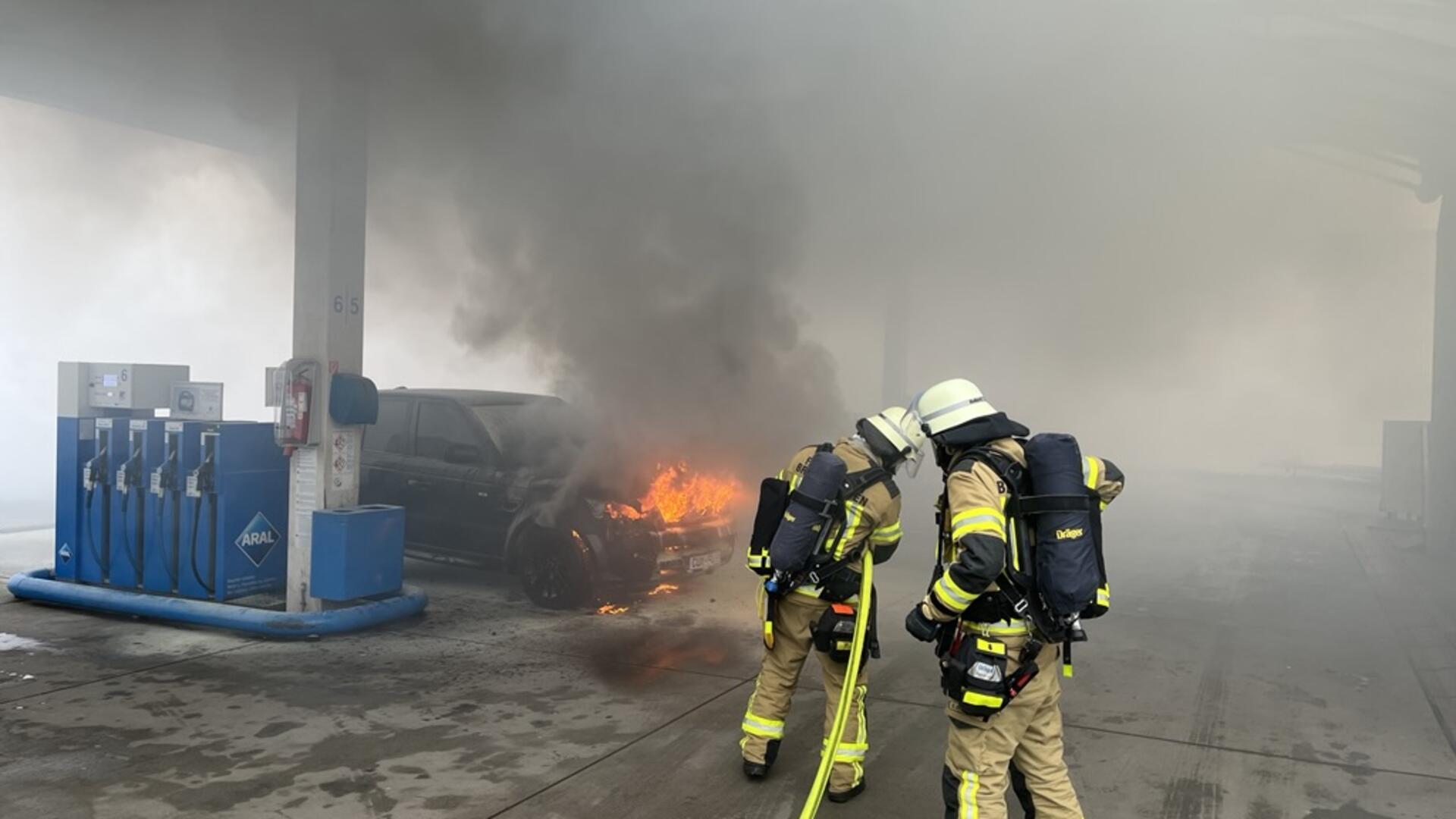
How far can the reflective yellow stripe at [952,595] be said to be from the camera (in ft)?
9.81

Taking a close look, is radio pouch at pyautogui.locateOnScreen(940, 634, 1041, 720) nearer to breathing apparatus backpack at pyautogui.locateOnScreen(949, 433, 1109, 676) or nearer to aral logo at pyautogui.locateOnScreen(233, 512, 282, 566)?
breathing apparatus backpack at pyautogui.locateOnScreen(949, 433, 1109, 676)

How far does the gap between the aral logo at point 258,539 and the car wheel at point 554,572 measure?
1846mm

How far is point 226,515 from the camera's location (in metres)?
6.91

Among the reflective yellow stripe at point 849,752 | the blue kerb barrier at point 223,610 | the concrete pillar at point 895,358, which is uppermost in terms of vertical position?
the concrete pillar at point 895,358

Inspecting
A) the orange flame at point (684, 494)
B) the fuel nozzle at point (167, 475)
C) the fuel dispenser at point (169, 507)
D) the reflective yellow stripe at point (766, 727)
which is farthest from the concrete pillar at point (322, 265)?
the reflective yellow stripe at point (766, 727)

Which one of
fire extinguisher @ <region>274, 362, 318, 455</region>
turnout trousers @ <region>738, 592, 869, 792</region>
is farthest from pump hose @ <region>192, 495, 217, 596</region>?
turnout trousers @ <region>738, 592, 869, 792</region>

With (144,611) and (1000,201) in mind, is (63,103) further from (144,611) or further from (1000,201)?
(1000,201)

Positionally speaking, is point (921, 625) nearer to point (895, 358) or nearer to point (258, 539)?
point (258, 539)

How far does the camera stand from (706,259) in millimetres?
9234

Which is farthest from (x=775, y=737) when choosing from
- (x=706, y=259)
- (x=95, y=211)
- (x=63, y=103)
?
(x=95, y=211)

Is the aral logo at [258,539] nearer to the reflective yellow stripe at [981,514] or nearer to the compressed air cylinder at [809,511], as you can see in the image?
the compressed air cylinder at [809,511]

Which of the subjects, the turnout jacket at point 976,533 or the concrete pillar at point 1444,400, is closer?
the turnout jacket at point 976,533

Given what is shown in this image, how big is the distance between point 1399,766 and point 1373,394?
27.9m

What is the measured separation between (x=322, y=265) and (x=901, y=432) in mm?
4666
